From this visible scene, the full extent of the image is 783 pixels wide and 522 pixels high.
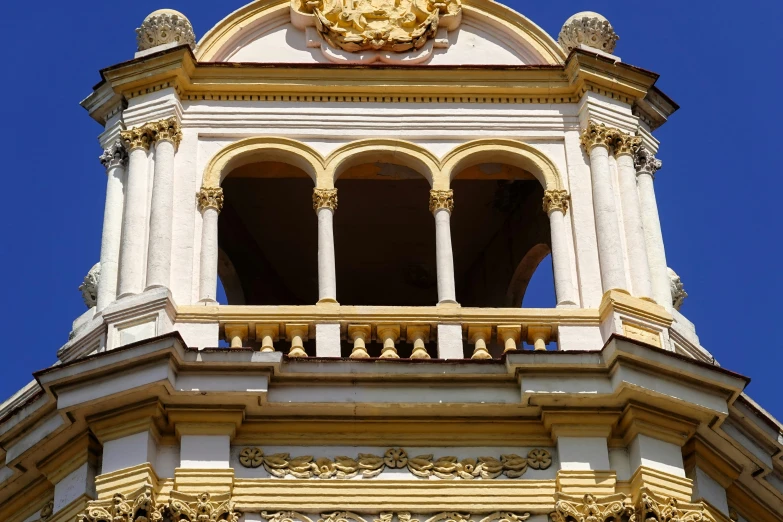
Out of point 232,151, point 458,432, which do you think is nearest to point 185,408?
point 458,432

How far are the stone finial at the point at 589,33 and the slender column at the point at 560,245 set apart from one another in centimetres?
236

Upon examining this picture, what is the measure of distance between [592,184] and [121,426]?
6.45 metres

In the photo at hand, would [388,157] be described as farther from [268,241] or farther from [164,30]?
[268,241]

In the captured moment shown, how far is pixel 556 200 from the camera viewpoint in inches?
1034

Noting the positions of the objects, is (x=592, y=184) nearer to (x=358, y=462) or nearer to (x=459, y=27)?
(x=459, y=27)

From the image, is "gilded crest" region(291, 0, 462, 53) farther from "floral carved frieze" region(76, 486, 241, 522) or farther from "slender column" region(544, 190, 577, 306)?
"floral carved frieze" region(76, 486, 241, 522)

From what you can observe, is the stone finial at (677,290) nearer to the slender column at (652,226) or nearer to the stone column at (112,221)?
the slender column at (652,226)

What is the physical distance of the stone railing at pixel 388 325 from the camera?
24547mm

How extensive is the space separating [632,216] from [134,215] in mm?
5540

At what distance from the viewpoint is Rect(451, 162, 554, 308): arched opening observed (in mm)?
29656

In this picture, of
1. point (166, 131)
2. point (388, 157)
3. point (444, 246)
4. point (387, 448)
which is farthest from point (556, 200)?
point (166, 131)

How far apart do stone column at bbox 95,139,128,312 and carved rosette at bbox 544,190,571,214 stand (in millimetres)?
4780

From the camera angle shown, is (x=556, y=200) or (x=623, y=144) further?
(x=623, y=144)

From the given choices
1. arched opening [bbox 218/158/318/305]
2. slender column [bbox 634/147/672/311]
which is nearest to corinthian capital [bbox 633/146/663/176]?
slender column [bbox 634/147/672/311]
